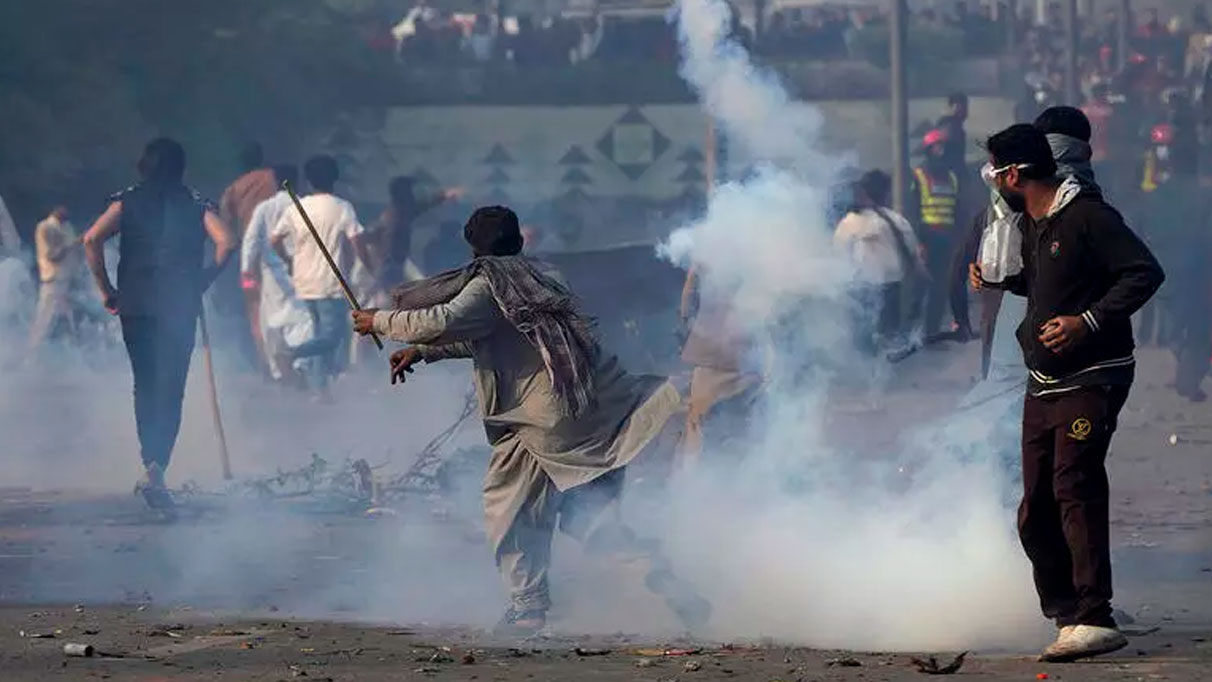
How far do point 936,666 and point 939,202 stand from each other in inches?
509

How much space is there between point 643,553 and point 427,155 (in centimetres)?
1796

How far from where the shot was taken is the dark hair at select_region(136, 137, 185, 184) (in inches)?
488

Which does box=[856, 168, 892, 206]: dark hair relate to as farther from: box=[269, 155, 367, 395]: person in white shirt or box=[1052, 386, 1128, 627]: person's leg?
box=[1052, 386, 1128, 627]: person's leg

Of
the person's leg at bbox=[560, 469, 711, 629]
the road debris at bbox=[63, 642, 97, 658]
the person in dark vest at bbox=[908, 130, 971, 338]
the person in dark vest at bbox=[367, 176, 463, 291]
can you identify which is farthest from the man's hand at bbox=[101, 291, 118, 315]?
the person in dark vest at bbox=[908, 130, 971, 338]

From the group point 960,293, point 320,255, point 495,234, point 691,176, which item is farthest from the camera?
point 691,176

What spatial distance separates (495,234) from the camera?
860 cm

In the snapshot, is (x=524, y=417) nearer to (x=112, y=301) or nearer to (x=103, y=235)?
(x=112, y=301)

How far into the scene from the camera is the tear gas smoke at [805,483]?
8.56 meters

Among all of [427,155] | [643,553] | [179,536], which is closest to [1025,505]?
[643,553]

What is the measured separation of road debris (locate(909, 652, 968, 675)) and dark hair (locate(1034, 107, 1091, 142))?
5.48ft

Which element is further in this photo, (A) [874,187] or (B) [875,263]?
(A) [874,187]

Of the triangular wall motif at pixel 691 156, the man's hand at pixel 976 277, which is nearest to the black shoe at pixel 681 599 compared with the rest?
the man's hand at pixel 976 277

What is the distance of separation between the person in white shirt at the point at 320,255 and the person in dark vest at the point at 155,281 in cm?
405

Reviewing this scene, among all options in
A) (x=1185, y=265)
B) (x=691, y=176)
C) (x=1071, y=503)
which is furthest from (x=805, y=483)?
(x=691, y=176)
